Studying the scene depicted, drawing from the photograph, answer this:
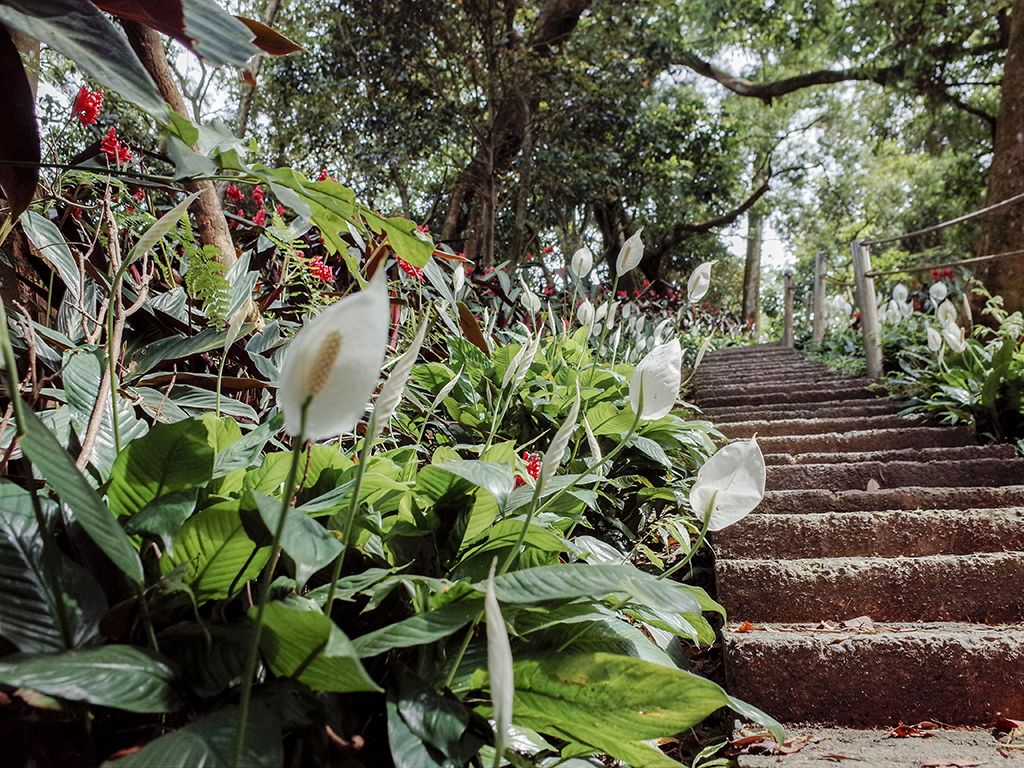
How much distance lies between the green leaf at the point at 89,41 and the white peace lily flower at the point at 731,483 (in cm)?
62

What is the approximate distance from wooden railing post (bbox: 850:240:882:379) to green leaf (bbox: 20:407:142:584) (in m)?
4.61

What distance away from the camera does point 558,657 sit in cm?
70

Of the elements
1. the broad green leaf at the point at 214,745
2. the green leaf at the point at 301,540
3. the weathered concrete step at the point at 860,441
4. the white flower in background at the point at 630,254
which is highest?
the white flower in background at the point at 630,254

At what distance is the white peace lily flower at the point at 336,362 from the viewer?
359mm

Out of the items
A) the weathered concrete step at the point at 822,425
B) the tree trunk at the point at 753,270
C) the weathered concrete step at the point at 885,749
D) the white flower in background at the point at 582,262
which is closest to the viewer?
the weathered concrete step at the point at 885,749

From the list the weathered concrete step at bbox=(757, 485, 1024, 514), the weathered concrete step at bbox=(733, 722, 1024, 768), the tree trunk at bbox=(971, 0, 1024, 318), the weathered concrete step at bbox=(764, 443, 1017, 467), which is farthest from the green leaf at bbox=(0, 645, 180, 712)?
the tree trunk at bbox=(971, 0, 1024, 318)

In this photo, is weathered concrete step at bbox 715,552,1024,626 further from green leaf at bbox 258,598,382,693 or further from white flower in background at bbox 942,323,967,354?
white flower in background at bbox 942,323,967,354

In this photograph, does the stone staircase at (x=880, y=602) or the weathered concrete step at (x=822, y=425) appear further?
the weathered concrete step at (x=822, y=425)

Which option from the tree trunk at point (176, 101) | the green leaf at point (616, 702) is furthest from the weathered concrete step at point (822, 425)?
the green leaf at point (616, 702)

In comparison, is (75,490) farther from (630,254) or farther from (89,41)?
(630,254)

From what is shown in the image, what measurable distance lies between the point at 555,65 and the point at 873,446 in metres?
4.31

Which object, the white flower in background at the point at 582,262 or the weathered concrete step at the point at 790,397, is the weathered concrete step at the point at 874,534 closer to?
the white flower in background at the point at 582,262

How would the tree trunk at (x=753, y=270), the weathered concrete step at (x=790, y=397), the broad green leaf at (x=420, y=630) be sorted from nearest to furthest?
the broad green leaf at (x=420, y=630)
the weathered concrete step at (x=790, y=397)
the tree trunk at (x=753, y=270)

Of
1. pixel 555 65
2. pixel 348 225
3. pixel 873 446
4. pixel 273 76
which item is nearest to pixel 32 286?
pixel 348 225
